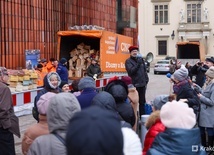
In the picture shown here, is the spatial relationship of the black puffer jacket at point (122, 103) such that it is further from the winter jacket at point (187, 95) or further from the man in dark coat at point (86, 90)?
the winter jacket at point (187, 95)

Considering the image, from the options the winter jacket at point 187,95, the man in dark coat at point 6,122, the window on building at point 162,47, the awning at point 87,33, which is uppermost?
the window on building at point 162,47

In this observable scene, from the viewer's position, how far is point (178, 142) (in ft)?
10.9

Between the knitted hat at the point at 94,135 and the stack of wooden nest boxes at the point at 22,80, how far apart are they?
357 inches

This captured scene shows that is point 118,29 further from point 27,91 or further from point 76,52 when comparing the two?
point 27,91

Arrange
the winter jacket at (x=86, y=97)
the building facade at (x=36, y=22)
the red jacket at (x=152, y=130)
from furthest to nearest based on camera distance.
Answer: the building facade at (x=36, y=22), the winter jacket at (x=86, y=97), the red jacket at (x=152, y=130)

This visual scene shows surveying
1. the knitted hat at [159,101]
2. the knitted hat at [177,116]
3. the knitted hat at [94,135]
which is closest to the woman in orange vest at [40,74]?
the knitted hat at [159,101]

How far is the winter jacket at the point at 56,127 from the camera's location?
3262 millimetres

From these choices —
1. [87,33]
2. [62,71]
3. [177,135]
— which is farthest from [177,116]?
[87,33]

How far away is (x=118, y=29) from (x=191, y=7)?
97.7 ft

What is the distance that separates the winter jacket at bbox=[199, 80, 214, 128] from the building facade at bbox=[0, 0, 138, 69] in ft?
25.7

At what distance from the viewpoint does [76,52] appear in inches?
622

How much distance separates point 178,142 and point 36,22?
12436 mm

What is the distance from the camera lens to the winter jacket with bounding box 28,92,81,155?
3.26 metres

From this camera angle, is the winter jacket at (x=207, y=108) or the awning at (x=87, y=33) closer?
the winter jacket at (x=207, y=108)
